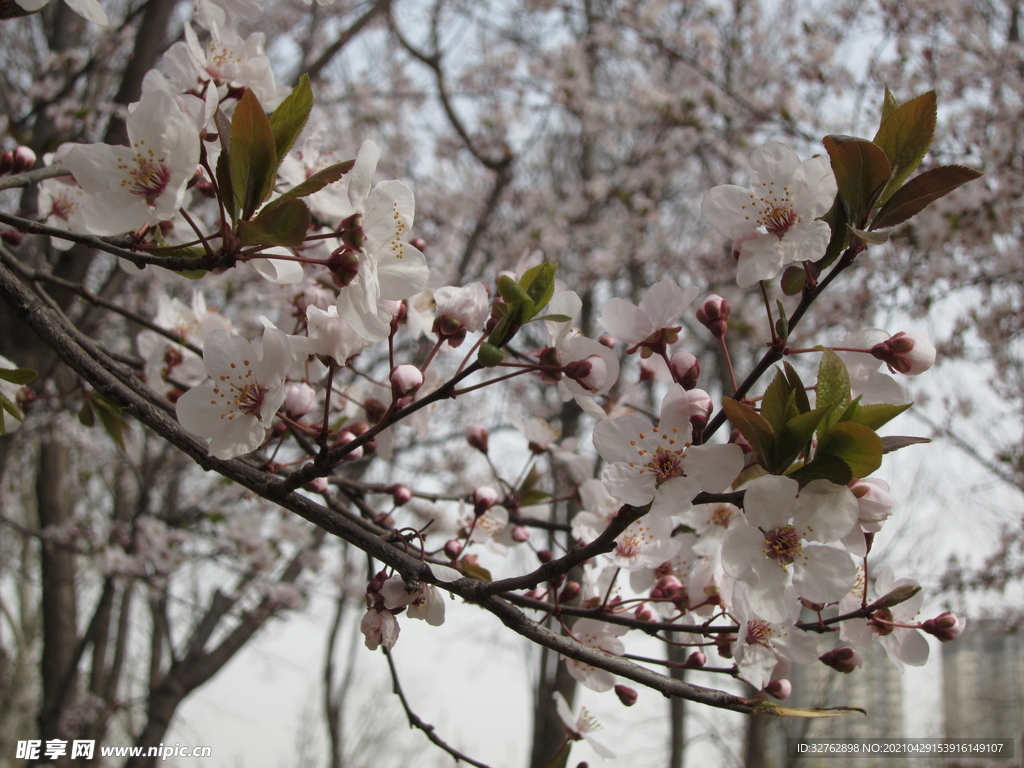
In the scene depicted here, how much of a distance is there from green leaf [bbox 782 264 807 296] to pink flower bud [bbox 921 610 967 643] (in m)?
0.55

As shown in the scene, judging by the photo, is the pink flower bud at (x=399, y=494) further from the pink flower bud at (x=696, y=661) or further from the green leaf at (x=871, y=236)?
the green leaf at (x=871, y=236)

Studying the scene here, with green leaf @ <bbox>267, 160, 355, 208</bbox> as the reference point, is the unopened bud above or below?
below

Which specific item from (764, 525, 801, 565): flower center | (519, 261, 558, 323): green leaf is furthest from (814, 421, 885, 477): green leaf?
(519, 261, 558, 323): green leaf

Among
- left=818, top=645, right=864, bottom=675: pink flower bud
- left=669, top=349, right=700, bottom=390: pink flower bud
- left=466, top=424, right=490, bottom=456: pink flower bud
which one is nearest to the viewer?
left=669, top=349, right=700, bottom=390: pink flower bud

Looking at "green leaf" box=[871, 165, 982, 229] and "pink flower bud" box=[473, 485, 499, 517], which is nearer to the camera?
"green leaf" box=[871, 165, 982, 229]

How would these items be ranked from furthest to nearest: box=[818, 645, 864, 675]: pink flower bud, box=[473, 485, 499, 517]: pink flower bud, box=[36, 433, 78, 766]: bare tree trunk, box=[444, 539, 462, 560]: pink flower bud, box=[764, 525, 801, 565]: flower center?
box=[36, 433, 78, 766]: bare tree trunk
box=[473, 485, 499, 517]: pink flower bud
box=[444, 539, 462, 560]: pink flower bud
box=[818, 645, 864, 675]: pink flower bud
box=[764, 525, 801, 565]: flower center

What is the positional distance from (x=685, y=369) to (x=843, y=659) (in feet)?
1.79

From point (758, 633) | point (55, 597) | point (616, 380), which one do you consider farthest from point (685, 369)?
point (55, 597)

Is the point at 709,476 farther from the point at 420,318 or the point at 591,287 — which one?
the point at 591,287

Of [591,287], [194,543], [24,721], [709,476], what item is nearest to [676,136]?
[591,287]

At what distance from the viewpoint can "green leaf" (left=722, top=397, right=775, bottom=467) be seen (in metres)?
0.71

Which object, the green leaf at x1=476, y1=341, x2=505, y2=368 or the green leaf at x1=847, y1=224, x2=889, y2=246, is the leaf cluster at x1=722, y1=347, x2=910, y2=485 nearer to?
the green leaf at x1=847, y1=224, x2=889, y2=246

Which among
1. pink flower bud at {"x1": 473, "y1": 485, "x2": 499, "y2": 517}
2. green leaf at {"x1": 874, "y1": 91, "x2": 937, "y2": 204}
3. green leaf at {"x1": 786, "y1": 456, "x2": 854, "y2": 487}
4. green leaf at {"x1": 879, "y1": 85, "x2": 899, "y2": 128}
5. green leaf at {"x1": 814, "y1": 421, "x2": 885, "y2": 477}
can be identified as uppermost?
green leaf at {"x1": 879, "y1": 85, "x2": 899, "y2": 128}

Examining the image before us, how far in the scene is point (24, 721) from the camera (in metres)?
10.6
